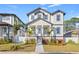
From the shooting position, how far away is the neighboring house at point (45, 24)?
20.2 ft

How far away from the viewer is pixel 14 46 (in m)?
6.17

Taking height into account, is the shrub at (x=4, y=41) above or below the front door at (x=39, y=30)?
below

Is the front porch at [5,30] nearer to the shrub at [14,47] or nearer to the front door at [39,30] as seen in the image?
the shrub at [14,47]

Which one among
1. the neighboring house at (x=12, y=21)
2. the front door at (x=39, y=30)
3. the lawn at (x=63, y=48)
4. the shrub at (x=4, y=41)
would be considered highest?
the neighboring house at (x=12, y=21)

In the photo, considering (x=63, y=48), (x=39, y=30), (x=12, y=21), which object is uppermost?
(x=12, y=21)

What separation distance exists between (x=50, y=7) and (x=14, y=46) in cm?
61

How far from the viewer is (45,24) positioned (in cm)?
616

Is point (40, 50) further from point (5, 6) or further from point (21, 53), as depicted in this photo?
point (5, 6)

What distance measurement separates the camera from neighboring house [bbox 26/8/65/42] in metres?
6.16

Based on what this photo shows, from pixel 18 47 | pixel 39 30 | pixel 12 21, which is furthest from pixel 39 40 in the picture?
pixel 12 21

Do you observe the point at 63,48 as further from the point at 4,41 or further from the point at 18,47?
the point at 4,41

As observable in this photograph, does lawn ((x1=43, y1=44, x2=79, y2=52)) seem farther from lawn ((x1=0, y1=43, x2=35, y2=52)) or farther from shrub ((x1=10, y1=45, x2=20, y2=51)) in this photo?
shrub ((x1=10, y1=45, x2=20, y2=51))

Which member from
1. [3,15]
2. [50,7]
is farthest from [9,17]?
[50,7]

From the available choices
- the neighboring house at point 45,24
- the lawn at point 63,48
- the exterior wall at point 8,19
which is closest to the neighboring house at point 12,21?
the exterior wall at point 8,19
